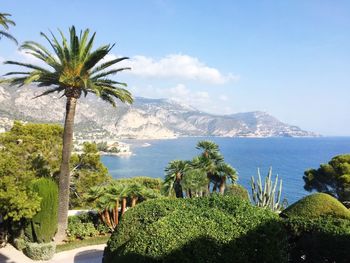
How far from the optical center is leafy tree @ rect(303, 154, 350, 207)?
3778cm

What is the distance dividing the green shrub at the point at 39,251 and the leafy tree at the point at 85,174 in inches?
477

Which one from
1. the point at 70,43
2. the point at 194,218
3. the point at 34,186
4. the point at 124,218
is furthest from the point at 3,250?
the point at 194,218

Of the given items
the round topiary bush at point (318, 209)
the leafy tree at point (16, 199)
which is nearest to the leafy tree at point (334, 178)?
the round topiary bush at point (318, 209)

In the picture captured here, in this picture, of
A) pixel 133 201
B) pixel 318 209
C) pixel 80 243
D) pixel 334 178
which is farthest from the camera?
pixel 334 178

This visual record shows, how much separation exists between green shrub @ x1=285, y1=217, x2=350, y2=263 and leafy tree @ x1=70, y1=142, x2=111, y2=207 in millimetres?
21634

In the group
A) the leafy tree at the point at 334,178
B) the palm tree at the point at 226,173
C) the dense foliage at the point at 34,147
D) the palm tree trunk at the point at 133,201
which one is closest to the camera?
the palm tree trunk at the point at 133,201

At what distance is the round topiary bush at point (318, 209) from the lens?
14828 mm

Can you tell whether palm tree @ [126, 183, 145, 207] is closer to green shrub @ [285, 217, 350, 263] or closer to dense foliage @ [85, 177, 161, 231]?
dense foliage @ [85, 177, 161, 231]

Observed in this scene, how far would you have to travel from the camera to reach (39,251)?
17.4m

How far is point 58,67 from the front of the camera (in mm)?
19594

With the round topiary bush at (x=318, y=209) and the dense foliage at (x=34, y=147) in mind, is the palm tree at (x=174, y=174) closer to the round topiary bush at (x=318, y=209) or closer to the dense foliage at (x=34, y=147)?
the dense foliage at (x=34, y=147)

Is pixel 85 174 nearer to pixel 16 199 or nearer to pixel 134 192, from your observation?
pixel 134 192

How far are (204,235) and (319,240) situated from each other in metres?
4.22

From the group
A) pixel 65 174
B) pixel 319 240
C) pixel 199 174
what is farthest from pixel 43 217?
pixel 319 240
